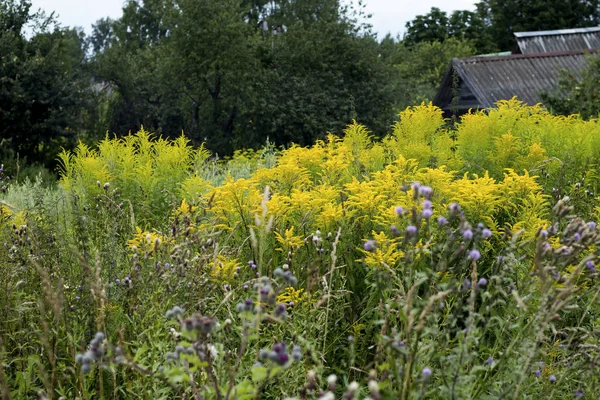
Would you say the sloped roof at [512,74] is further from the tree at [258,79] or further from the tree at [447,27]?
the tree at [447,27]

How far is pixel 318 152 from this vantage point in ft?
20.6

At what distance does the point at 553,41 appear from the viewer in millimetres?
29312

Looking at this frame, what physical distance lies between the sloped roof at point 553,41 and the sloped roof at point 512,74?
739 cm

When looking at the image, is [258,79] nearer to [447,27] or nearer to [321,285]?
[321,285]

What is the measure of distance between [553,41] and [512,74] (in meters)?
10.9

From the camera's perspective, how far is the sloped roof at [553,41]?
1123 inches

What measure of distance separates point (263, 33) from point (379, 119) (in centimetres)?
846

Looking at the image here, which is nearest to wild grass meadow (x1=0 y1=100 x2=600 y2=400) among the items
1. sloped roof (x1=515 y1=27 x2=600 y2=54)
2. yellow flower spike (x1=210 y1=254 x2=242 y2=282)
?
yellow flower spike (x1=210 y1=254 x2=242 y2=282)

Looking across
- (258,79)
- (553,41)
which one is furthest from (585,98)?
(553,41)

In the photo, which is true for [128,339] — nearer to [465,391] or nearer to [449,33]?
[465,391]

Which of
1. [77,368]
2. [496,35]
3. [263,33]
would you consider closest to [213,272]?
[77,368]

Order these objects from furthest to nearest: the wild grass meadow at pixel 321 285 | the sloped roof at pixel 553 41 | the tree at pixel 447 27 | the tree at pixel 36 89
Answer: the tree at pixel 447 27 < the sloped roof at pixel 553 41 < the tree at pixel 36 89 < the wild grass meadow at pixel 321 285

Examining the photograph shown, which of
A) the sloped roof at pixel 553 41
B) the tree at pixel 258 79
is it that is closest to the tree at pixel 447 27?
the sloped roof at pixel 553 41

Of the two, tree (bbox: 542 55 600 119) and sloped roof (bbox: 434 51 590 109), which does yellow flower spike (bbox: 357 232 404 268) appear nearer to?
tree (bbox: 542 55 600 119)
